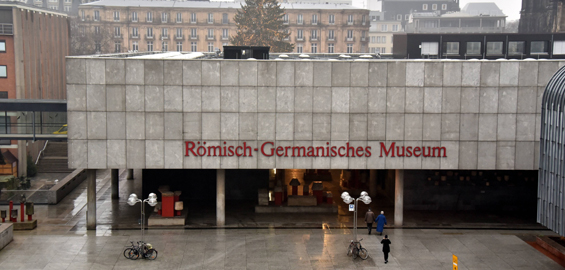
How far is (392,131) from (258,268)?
40.0 ft

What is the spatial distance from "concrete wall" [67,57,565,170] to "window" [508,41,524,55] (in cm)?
2087

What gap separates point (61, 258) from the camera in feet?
112

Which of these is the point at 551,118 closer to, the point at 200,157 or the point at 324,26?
the point at 200,157

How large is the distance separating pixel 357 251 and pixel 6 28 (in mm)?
49936

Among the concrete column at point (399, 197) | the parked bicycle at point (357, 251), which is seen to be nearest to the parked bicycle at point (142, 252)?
the parked bicycle at point (357, 251)

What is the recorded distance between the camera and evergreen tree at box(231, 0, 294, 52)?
410 ft

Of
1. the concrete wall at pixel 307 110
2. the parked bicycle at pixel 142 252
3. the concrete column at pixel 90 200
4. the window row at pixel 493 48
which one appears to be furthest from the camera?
the window row at pixel 493 48

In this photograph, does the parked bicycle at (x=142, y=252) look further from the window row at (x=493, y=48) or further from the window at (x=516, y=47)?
the window at (x=516, y=47)

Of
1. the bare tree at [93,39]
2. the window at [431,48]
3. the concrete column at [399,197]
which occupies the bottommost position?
the concrete column at [399,197]

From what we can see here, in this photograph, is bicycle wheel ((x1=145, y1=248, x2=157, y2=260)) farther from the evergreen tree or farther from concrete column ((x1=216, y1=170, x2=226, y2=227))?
the evergreen tree

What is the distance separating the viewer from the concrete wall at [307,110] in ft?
125

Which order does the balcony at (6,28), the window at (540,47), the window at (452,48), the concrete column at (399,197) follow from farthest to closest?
the balcony at (6,28)
the window at (452,48)
the window at (540,47)
the concrete column at (399,197)

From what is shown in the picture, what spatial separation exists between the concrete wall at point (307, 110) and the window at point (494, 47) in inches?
819

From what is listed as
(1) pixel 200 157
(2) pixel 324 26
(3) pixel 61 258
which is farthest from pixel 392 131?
(2) pixel 324 26
